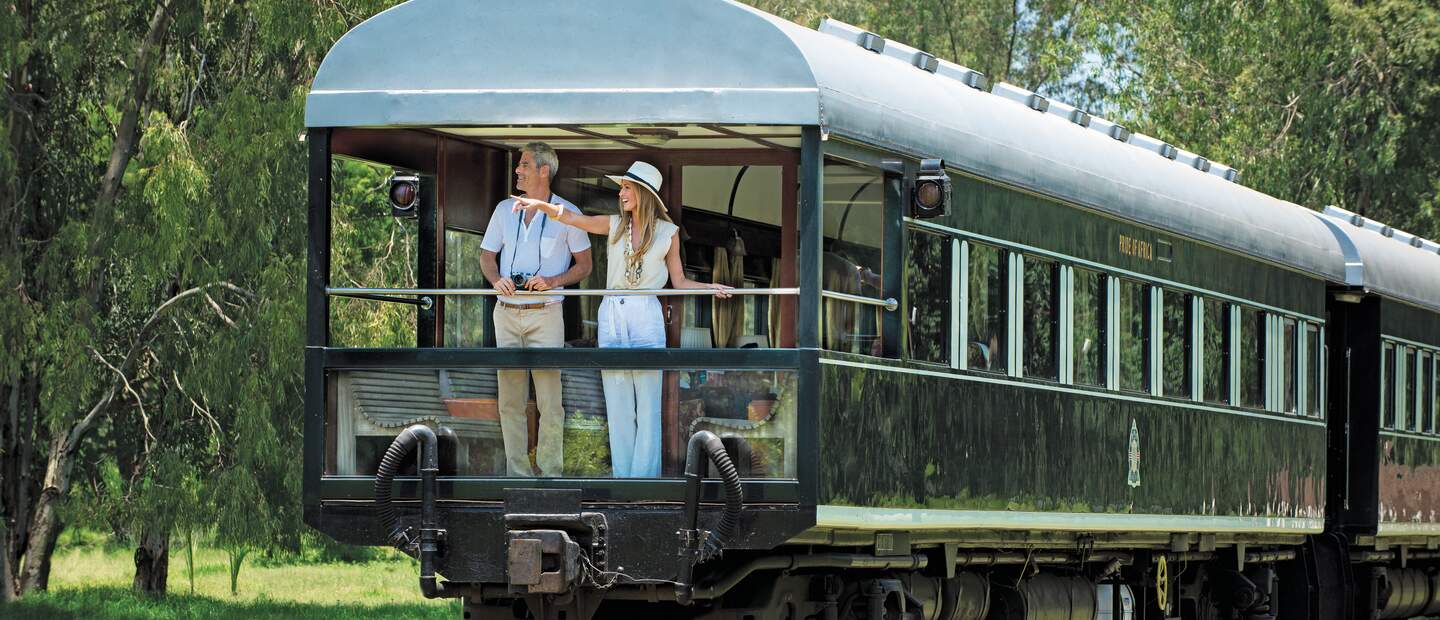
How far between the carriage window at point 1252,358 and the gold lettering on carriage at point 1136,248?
195 centimetres

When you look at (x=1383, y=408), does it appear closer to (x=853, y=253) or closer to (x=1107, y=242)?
(x=1107, y=242)

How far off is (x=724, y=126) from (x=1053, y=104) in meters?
4.68

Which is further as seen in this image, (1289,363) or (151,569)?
(151,569)

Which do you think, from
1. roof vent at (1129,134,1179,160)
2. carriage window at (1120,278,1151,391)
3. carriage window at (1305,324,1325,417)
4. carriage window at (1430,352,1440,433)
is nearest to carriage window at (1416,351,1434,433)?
carriage window at (1430,352,1440,433)

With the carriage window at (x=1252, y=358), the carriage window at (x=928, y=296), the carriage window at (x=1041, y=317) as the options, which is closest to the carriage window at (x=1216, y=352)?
the carriage window at (x=1252, y=358)

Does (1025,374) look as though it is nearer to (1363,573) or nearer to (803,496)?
(803,496)

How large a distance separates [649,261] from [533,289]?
534 mm

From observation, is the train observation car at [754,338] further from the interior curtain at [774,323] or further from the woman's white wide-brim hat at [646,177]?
the woman's white wide-brim hat at [646,177]

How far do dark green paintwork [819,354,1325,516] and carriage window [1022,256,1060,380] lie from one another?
0.52 feet

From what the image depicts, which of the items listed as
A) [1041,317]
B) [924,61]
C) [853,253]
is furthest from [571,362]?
[1041,317]

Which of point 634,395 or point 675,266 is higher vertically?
point 675,266

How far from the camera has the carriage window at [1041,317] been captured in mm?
12508

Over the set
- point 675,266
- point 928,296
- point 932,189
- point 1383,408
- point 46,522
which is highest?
point 932,189

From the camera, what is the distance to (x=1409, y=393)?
20094 mm
